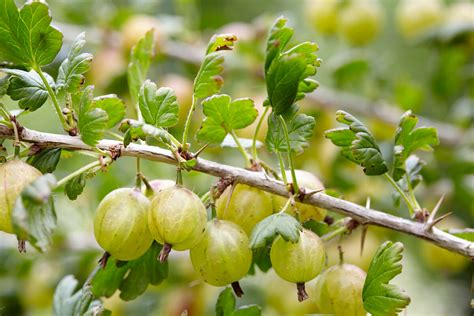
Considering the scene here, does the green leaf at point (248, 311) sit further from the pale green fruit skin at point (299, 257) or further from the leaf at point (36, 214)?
the leaf at point (36, 214)

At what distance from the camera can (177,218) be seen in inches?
33.5

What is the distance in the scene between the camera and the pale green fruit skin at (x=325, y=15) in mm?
2158

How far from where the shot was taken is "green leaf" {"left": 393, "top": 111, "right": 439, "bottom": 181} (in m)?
1.04

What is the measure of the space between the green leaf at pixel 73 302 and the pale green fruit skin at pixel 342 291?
1.16 ft

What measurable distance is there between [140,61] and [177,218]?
402 millimetres

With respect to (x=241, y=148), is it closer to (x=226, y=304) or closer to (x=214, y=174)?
(x=214, y=174)

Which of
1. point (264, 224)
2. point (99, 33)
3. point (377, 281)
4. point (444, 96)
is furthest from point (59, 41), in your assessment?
point (444, 96)

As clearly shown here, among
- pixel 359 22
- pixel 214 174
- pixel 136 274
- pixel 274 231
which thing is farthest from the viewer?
pixel 359 22

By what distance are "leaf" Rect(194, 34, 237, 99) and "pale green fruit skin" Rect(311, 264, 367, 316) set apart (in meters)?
0.35

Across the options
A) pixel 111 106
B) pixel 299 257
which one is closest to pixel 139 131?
pixel 111 106

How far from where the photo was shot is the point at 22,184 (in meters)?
0.80

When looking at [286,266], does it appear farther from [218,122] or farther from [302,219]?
[218,122]

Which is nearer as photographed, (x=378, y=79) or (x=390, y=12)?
(x=378, y=79)

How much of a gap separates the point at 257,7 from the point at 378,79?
3.77 feet
